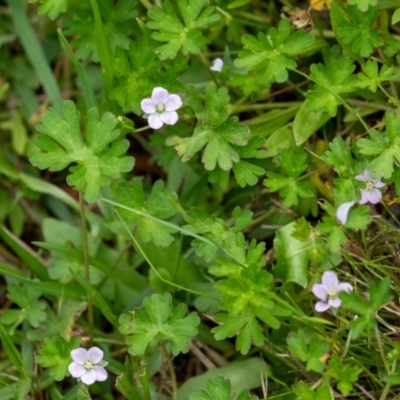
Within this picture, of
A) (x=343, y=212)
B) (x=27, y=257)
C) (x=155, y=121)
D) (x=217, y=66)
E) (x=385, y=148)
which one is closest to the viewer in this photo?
(x=343, y=212)

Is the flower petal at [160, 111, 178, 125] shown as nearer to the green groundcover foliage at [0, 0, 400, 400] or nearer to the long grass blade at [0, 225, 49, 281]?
the green groundcover foliage at [0, 0, 400, 400]

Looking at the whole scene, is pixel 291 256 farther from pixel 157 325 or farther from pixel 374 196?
pixel 157 325

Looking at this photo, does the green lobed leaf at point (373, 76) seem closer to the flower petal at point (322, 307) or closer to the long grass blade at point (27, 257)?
the flower petal at point (322, 307)

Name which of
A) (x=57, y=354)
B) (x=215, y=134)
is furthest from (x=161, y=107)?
(x=57, y=354)

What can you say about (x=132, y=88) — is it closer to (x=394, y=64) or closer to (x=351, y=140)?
(x=351, y=140)

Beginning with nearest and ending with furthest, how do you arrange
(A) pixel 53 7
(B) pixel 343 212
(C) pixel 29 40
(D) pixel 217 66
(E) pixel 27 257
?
(B) pixel 343 212, (A) pixel 53 7, (D) pixel 217 66, (E) pixel 27 257, (C) pixel 29 40

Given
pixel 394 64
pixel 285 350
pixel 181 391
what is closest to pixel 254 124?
pixel 394 64

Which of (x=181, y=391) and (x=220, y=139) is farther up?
(x=220, y=139)
